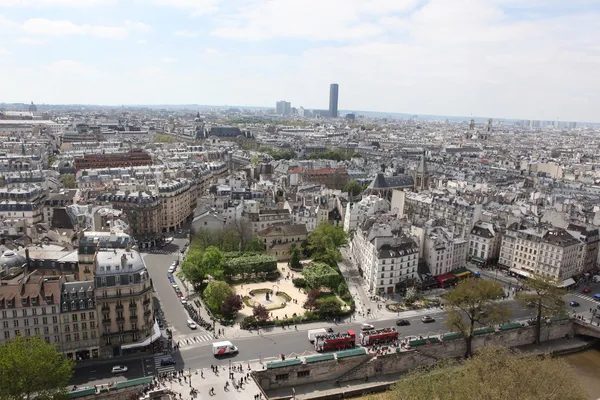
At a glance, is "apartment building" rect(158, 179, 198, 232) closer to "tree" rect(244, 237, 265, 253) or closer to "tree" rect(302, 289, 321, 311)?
"tree" rect(244, 237, 265, 253)

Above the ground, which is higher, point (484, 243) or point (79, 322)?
point (484, 243)

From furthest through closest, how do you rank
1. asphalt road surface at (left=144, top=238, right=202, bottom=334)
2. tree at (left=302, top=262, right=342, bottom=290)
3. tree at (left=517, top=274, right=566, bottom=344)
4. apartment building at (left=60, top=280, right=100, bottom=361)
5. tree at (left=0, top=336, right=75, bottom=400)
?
tree at (left=302, top=262, right=342, bottom=290) → tree at (left=517, top=274, right=566, bottom=344) → asphalt road surface at (left=144, top=238, right=202, bottom=334) → apartment building at (left=60, top=280, right=100, bottom=361) → tree at (left=0, top=336, right=75, bottom=400)

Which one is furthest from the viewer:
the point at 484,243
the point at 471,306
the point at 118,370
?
the point at 484,243

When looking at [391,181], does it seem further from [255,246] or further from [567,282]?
[255,246]

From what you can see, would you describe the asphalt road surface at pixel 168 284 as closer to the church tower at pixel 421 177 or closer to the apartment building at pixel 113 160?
the apartment building at pixel 113 160

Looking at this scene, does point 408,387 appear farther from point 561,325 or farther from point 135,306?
point 561,325

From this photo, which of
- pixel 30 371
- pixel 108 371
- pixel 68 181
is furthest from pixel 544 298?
pixel 68 181

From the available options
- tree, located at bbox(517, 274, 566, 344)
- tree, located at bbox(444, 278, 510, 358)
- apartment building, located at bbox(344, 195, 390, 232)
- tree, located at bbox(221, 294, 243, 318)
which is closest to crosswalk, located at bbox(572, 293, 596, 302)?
tree, located at bbox(517, 274, 566, 344)
